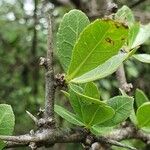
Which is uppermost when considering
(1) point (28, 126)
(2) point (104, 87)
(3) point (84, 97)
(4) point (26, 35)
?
(3) point (84, 97)

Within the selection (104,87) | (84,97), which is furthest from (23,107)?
(84,97)

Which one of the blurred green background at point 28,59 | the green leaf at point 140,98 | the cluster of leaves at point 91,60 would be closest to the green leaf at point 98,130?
the cluster of leaves at point 91,60

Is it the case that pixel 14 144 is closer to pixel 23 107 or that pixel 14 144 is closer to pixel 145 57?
pixel 145 57

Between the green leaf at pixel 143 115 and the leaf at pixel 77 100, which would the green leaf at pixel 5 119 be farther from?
the green leaf at pixel 143 115

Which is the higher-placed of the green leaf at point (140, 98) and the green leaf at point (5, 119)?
the green leaf at point (5, 119)

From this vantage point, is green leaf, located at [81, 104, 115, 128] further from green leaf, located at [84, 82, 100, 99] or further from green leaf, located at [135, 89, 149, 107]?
green leaf, located at [135, 89, 149, 107]

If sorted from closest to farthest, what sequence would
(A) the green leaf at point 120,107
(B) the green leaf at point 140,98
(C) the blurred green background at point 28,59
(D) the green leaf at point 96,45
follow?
(D) the green leaf at point 96,45 < (A) the green leaf at point 120,107 < (B) the green leaf at point 140,98 < (C) the blurred green background at point 28,59

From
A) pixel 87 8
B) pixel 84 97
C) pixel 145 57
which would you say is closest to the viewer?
pixel 84 97
